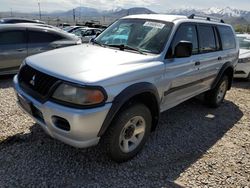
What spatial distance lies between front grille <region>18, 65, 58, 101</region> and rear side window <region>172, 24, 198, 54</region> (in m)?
1.90

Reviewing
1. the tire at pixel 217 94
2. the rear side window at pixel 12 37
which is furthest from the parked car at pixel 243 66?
the rear side window at pixel 12 37

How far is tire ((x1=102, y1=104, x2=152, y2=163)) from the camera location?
10.5 feet

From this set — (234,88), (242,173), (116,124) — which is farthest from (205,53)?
(234,88)

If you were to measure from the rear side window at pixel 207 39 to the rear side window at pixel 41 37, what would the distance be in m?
4.64

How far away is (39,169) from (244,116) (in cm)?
434

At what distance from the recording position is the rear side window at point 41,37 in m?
7.60

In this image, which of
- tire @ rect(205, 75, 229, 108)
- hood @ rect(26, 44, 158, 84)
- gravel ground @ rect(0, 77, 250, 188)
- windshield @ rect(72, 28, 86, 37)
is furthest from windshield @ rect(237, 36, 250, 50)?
windshield @ rect(72, 28, 86, 37)

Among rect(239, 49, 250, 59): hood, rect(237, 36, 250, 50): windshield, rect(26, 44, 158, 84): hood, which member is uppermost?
rect(26, 44, 158, 84): hood

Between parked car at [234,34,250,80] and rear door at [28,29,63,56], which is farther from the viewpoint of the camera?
parked car at [234,34,250,80]

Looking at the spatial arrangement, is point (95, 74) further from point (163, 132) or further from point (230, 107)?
point (230, 107)

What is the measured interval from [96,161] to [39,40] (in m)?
5.19

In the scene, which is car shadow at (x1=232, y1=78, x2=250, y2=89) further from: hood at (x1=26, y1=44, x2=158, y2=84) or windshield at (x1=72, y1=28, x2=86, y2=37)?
windshield at (x1=72, y1=28, x2=86, y2=37)

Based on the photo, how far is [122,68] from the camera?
3270 mm

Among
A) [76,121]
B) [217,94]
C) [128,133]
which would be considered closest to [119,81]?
[76,121]
